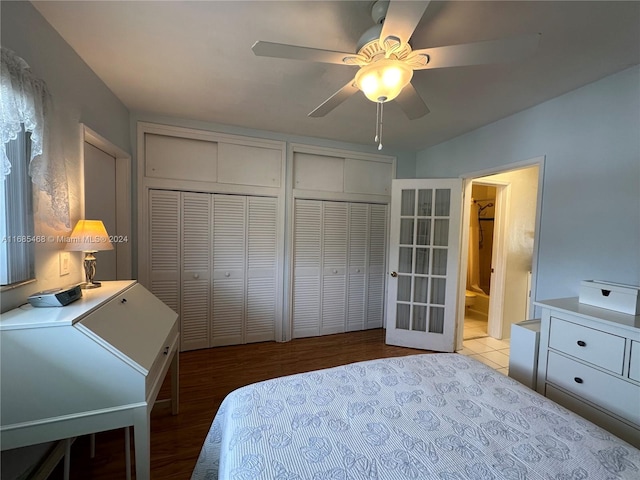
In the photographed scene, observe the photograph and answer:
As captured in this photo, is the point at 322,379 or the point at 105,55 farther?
the point at 105,55

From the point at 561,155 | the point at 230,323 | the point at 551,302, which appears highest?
the point at 561,155

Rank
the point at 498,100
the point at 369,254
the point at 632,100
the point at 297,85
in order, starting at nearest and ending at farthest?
1. the point at 632,100
2. the point at 297,85
3. the point at 498,100
4. the point at 369,254

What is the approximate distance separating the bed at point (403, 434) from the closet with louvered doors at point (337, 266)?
1.97m

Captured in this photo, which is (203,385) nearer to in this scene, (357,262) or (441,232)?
(357,262)

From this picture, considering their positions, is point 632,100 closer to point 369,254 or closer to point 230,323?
point 369,254

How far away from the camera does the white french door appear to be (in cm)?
302

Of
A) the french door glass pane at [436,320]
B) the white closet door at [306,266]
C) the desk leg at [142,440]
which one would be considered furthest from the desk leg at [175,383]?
the french door glass pane at [436,320]

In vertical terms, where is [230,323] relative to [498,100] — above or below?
below

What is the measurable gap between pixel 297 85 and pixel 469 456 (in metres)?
2.32

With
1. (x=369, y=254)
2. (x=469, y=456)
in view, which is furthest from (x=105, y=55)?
(x=369, y=254)

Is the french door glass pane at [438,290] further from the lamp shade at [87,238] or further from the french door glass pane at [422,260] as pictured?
the lamp shade at [87,238]

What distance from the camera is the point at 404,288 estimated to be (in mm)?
3217

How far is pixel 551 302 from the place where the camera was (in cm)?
183

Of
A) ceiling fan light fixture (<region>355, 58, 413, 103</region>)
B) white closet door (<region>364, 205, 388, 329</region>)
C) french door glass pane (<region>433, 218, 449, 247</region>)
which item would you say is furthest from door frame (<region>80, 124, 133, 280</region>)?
french door glass pane (<region>433, 218, 449, 247</region>)
